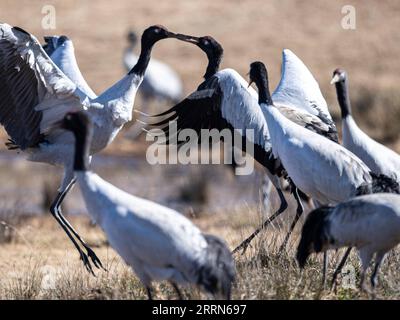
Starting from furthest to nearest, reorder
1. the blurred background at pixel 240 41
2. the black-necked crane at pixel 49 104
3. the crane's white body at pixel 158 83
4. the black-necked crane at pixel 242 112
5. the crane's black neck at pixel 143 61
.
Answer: the crane's white body at pixel 158 83 < the blurred background at pixel 240 41 < the crane's black neck at pixel 143 61 < the black-necked crane at pixel 242 112 < the black-necked crane at pixel 49 104

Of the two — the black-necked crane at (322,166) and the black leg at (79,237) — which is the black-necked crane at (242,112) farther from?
the black leg at (79,237)

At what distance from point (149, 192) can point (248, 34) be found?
10889 millimetres

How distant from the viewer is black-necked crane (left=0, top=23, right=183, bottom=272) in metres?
8.73

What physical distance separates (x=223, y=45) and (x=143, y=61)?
15829mm

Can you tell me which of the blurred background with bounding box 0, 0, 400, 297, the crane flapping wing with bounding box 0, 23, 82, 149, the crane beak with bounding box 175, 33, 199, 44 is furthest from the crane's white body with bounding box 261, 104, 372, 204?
the blurred background with bounding box 0, 0, 400, 297

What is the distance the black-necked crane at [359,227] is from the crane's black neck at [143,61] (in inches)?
118

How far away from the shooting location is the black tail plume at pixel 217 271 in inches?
244

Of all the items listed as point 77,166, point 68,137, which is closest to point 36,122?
point 68,137

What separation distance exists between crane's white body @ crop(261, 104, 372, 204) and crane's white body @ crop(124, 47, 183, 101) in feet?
40.7

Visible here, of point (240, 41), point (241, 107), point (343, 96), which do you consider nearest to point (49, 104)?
point (241, 107)

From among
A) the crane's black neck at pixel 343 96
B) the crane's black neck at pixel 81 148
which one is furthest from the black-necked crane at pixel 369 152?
the crane's black neck at pixel 81 148

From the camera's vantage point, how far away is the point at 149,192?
15.7m

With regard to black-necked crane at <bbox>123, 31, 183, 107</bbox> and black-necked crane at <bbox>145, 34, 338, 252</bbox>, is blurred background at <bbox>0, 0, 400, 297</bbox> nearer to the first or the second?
black-necked crane at <bbox>123, 31, 183, 107</bbox>
